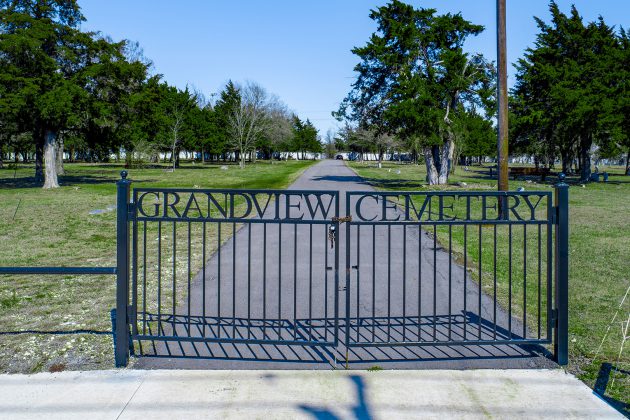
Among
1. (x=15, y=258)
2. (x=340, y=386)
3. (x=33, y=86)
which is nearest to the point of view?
(x=340, y=386)

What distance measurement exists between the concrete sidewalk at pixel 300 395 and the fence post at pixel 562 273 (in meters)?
0.24

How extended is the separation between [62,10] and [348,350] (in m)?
32.9

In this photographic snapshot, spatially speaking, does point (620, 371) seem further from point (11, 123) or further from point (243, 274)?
point (11, 123)

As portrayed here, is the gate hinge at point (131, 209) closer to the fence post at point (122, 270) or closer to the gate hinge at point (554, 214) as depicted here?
the fence post at point (122, 270)

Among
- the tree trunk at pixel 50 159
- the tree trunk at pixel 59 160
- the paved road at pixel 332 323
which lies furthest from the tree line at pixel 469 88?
the tree trunk at pixel 59 160

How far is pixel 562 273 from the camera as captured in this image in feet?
16.4

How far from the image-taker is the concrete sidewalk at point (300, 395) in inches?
157

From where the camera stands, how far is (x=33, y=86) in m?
27.6

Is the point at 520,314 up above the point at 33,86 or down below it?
below

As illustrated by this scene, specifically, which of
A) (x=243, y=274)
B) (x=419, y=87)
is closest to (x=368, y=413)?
(x=243, y=274)

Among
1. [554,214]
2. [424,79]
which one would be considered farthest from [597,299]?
[424,79]

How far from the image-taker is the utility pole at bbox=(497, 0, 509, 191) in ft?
51.4

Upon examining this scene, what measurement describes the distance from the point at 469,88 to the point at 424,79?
2.51 meters

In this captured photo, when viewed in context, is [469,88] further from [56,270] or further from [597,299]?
[56,270]
